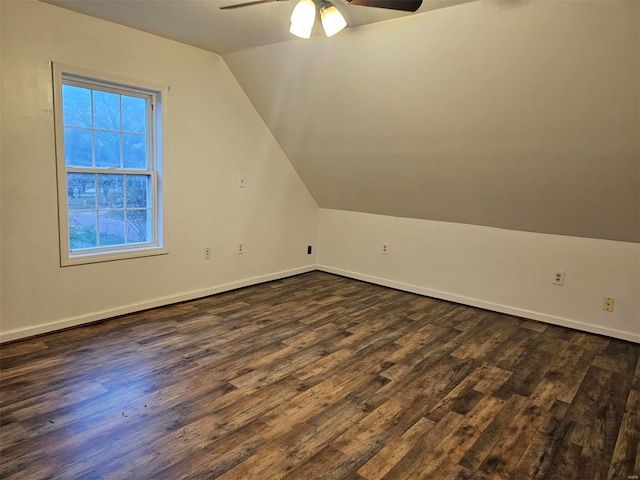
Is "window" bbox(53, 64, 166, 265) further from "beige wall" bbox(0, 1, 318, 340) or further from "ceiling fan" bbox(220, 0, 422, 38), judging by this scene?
"ceiling fan" bbox(220, 0, 422, 38)

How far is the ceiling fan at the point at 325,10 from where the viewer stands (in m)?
1.97

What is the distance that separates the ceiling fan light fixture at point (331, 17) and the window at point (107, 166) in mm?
1698


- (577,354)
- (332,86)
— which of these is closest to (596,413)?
(577,354)

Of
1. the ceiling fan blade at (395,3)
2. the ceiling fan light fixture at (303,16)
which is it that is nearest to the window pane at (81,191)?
the ceiling fan light fixture at (303,16)

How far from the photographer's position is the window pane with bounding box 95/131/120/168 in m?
3.14

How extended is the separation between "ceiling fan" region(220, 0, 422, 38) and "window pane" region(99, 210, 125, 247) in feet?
6.29

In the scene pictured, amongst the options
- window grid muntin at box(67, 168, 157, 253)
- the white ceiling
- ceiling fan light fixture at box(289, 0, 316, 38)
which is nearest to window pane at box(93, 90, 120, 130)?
window grid muntin at box(67, 168, 157, 253)

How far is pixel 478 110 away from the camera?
289cm

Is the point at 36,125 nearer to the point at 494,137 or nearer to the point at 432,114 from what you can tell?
the point at 432,114

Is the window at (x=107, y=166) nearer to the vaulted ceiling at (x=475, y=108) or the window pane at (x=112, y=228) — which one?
the window pane at (x=112, y=228)

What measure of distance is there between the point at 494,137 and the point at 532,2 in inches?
41.5

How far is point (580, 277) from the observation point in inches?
137

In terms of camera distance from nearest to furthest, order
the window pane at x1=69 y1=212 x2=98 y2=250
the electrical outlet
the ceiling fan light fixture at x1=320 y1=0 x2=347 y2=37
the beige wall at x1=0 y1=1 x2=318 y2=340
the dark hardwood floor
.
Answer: the dark hardwood floor → the ceiling fan light fixture at x1=320 y1=0 x2=347 y2=37 → the beige wall at x1=0 y1=1 x2=318 y2=340 → the window pane at x1=69 y1=212 x2=98 y2=250 → the electrical outlet

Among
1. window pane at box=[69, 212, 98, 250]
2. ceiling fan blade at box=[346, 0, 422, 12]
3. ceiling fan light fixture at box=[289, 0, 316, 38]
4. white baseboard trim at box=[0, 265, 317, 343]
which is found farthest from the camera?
window pane at box=[69, 212, 98, 250]
